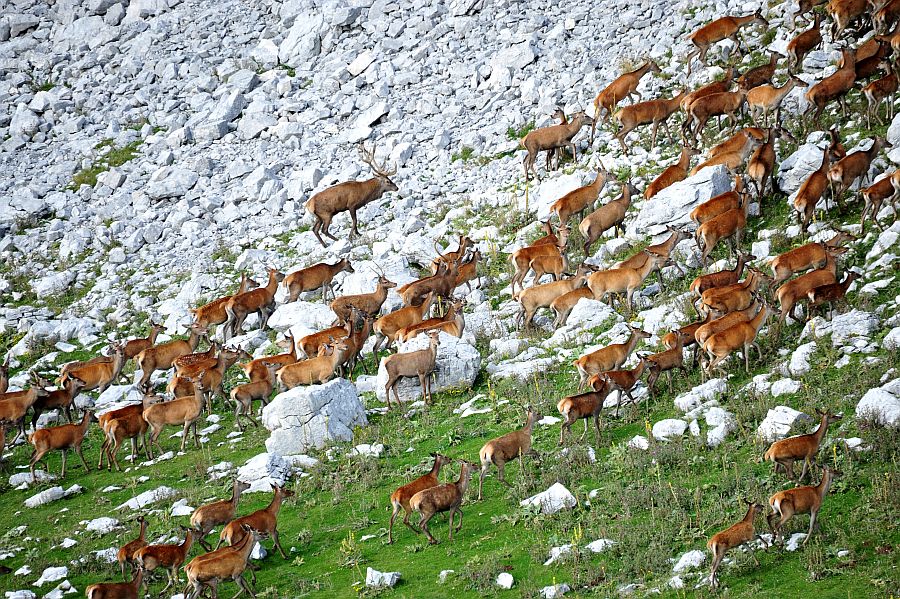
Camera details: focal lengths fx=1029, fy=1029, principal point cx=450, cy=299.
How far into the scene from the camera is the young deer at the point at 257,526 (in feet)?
42.6

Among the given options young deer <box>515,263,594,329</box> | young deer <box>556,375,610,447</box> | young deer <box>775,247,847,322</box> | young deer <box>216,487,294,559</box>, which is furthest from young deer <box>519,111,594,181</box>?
young deer <box>216,487,294,559</box>

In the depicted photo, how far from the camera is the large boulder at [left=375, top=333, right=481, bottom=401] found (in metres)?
17.8

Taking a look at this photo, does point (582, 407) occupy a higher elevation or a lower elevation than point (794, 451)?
lower

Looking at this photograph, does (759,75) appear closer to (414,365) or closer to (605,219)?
(605,219)

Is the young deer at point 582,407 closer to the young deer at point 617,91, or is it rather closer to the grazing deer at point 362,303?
the grazing deer at point 362,303

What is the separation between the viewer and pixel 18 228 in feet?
96.8

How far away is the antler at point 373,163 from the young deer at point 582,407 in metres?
12.2

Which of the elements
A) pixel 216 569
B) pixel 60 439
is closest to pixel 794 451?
pixel 216 569

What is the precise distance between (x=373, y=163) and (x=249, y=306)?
6.69m

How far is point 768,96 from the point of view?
21.5 meters

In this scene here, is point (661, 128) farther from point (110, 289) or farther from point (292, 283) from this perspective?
point (110, 289)

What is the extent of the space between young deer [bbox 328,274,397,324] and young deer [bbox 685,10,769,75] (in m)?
9.76

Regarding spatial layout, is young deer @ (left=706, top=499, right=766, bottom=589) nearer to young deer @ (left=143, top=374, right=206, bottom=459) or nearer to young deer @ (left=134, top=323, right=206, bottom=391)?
young deer @ (left=143, top=374, right=206, bottom=459)

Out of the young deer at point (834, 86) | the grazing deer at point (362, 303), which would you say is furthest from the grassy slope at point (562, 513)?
the young deer at point (834, 86)
